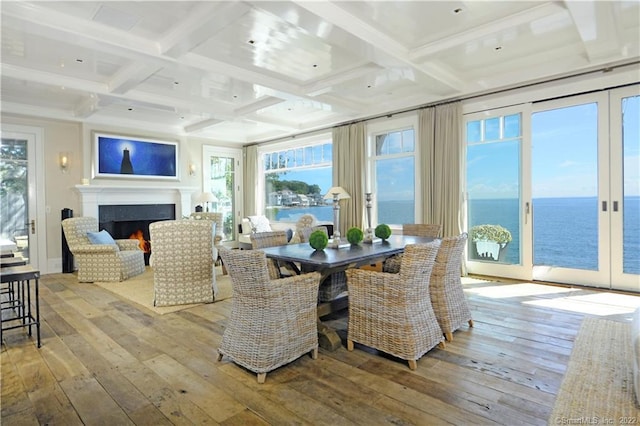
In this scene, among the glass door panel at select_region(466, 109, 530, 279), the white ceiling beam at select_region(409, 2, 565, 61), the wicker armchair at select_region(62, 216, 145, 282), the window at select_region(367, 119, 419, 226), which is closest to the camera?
the white ceiling beam at select_region(409, 2, 565, 61)

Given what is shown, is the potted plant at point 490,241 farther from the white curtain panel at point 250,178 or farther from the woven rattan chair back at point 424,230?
the white curtain panel at point 250,178

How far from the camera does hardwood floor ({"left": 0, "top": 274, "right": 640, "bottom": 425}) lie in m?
1.98

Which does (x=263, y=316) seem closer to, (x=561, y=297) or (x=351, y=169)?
(x=561, y=297)

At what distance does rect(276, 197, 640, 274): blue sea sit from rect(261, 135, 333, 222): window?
3306mm

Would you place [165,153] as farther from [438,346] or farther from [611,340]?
[611,340]

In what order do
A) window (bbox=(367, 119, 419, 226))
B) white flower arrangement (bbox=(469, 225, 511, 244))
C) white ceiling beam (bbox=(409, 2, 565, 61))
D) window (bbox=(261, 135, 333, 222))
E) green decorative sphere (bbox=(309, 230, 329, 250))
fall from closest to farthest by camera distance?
green decorative sphere (bbox=(309, 230, 329, 250)), white ceiling beam (bbox=(409, 2, 565, 61)), white flower arrangement (bbox=(469, 225, 511, 244)), window (bbox=(367, 119, 419, 226)), window (bbox=(261, 135, 333, 222))

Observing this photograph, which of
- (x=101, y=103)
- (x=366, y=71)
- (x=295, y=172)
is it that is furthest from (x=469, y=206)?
(x=101, y=103)

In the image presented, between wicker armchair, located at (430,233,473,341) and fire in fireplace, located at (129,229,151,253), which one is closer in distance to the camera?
wicker armchair, located at (430,233,473,341)

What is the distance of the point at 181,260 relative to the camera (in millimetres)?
4133

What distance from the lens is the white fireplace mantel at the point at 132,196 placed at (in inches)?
256

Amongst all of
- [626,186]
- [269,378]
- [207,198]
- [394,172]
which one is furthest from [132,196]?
[626,186]

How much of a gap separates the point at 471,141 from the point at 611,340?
345cm

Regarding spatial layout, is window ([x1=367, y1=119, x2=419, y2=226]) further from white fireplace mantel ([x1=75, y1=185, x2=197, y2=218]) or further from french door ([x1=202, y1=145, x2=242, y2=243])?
white fireplace mantel ([x1=75, y1=185, x2=197, y2=218])

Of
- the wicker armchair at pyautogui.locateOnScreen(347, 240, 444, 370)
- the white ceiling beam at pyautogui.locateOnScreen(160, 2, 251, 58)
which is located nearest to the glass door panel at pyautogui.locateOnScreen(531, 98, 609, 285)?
the wicker armchair at pyautogui.locateOnScreen(347, 240, 444, 370)
